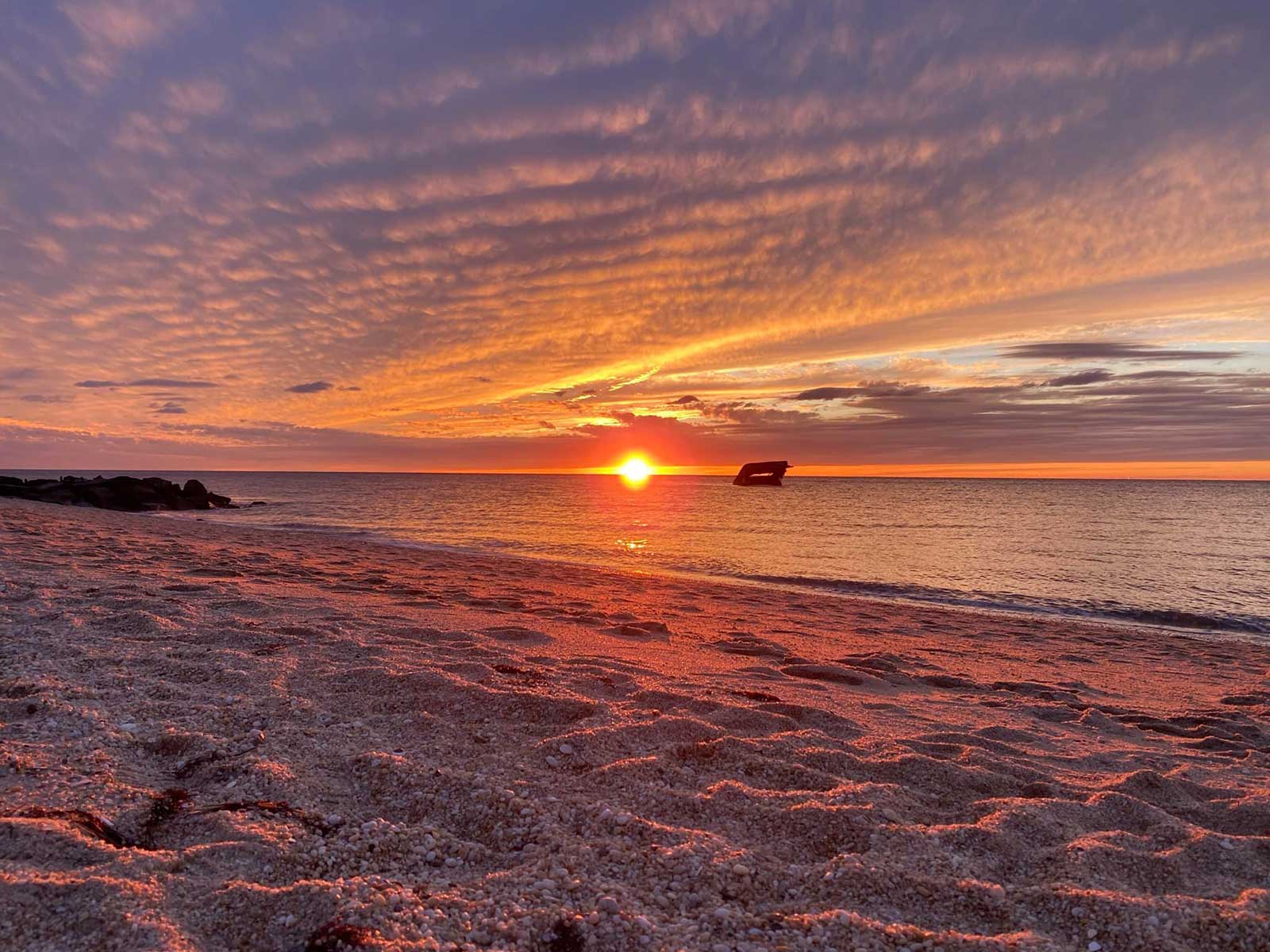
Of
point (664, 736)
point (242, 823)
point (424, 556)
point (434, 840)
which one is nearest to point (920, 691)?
point (664, 736)

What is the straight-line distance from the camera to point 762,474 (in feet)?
392

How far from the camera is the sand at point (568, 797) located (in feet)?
8.42

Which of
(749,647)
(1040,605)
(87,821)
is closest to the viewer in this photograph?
(87,821)

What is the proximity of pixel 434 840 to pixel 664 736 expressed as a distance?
182 centimetres

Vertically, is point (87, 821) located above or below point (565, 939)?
above

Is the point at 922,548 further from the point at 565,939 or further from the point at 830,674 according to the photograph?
the point at 565,939

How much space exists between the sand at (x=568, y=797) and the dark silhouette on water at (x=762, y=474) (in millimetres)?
111241

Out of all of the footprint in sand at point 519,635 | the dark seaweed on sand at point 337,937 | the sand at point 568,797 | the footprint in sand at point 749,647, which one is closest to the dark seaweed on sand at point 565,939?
the sand at point 568,797

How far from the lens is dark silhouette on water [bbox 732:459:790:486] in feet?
386

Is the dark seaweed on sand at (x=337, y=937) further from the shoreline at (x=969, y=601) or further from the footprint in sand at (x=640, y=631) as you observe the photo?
the shoreline at (x=969, y=601)

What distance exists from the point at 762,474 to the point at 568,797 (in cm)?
11822

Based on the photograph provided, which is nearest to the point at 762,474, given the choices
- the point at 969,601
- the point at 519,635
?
the point at 969,601

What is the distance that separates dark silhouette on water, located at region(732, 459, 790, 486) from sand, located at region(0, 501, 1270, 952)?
365ft

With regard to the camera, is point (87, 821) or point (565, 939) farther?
point (87, 821)
